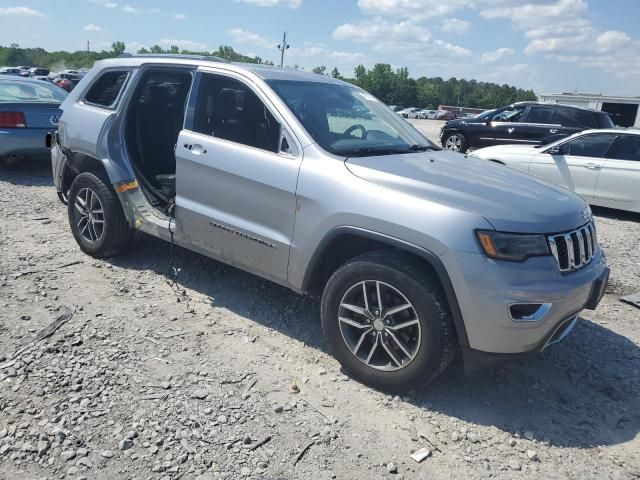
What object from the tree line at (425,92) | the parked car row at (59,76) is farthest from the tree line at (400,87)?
the parked car row at (59,76)

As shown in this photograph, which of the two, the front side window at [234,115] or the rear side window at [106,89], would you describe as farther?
the rear side window at [106,89]

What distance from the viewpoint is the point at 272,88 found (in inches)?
153

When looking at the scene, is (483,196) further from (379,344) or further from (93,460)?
(93,460)

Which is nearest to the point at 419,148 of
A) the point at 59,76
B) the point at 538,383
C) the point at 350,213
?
the point at 350,213

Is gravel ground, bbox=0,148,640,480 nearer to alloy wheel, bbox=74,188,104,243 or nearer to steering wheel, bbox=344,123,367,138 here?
alloy wheel, bbox=74,188,104,243

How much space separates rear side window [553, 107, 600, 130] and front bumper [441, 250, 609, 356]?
11603mm

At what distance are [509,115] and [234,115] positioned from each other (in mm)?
12096

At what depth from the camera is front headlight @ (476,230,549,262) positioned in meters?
2.88

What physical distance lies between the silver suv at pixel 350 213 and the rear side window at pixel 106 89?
0.7 inches

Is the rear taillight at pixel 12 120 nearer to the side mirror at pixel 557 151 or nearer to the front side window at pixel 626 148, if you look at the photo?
the side mirror at pixel 557 151

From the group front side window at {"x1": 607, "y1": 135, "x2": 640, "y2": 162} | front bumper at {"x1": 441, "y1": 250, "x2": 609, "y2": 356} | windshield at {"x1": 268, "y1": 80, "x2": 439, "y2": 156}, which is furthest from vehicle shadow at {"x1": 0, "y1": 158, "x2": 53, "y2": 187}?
front side window at {"x1": 607, "y1": 135, "x2": 640, "y2": 162}

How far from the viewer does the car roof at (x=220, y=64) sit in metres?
4.14

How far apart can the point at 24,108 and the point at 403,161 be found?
21.9 feet

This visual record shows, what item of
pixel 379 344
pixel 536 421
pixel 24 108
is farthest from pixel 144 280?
pixel 24 108
